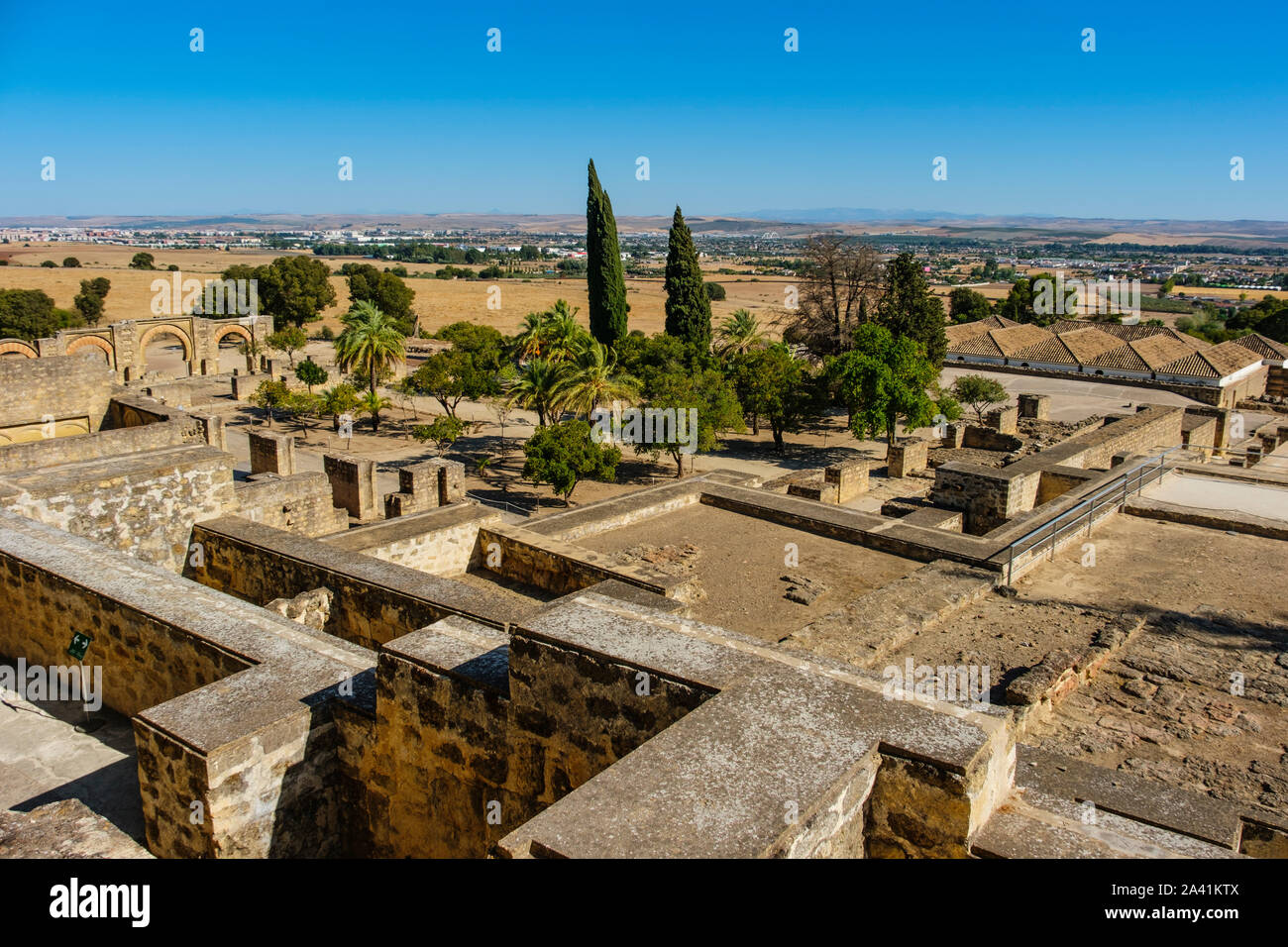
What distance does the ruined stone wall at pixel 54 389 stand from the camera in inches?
562

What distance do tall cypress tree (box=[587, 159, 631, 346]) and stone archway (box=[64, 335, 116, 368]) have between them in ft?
68.2

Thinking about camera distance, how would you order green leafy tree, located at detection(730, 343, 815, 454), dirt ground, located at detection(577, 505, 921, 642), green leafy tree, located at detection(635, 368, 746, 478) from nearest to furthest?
1. dirt ground, located at detection(577, 505, 921, 642)
2. green leafy tree, located at detection(635, 368, 746, 478)
3. green leafy tree, located at detection(730, 343, 815, 454)

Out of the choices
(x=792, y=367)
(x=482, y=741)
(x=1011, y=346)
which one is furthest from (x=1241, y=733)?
(x=1011, y=346)

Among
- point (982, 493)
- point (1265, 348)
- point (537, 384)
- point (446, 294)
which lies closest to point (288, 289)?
point (446, 294)

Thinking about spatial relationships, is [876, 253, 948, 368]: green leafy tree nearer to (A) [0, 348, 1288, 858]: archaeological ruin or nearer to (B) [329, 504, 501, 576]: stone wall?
(A) [0, 348, 1288, 858]: archaeological ruin

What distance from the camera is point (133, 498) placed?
8.95m

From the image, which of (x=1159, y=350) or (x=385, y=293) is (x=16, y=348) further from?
(x=1159, y=350)

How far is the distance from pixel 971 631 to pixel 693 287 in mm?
30225

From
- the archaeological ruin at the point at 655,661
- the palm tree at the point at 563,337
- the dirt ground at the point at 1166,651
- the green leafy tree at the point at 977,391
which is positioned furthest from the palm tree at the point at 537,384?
the dirt ground at the point at 1166,651

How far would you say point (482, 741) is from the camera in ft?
14.9

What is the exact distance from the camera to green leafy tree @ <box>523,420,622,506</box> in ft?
67.8

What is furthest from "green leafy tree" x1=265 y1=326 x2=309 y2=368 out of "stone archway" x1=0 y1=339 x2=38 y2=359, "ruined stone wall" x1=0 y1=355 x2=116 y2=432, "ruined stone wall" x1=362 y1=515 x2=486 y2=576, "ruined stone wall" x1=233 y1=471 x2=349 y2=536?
"ruined stone wall" x1=362 y1=515 x2=486 y2=576

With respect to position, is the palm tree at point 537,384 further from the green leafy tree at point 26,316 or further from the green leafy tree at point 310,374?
the green leafy tree at point 26,316
